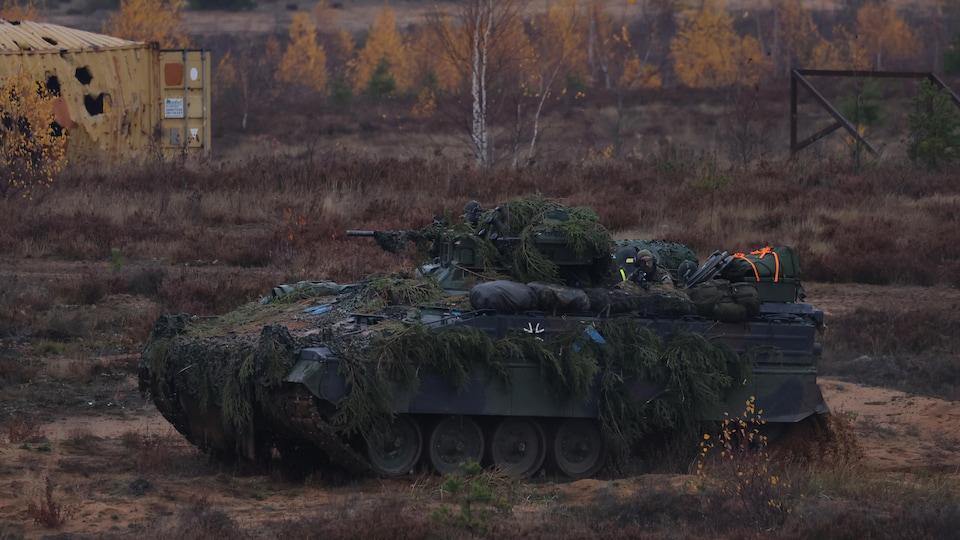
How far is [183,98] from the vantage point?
3036 centimetres

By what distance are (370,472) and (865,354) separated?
9.20 metres

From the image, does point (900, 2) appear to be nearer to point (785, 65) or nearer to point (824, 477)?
point (785, 65)

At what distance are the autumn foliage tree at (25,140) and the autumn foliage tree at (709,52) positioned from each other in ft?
115

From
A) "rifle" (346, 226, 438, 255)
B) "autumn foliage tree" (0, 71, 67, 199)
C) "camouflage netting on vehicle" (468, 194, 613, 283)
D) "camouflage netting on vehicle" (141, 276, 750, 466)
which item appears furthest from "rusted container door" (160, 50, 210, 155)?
"camouflage netting on vehicle" (141, 276, 750, 466)

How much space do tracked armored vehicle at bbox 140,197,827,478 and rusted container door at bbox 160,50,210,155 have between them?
18.2m

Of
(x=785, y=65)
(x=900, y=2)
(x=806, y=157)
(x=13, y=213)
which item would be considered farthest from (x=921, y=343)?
(x=900, y=2)

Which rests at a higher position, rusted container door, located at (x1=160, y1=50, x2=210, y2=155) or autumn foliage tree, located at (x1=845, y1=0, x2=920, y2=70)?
autumn foliage tree, located at (x1=845, y1=0, x2=920, y2=70)

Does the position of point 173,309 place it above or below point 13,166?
below

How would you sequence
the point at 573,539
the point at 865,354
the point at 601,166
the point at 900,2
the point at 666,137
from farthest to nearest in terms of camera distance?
1. the point at 900,2
2. the point at 666,137
3. the point at 601,166
4. the point at 865,354
5. the point at 573,539

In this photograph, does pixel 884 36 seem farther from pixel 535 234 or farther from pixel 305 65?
pixel 535 234

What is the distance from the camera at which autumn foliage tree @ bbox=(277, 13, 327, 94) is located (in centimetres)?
6214

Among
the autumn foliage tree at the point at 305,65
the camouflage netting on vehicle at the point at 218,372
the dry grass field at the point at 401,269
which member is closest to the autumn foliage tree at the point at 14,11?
the autumn foliage tree at the point at 305,65

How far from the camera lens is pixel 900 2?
Result: 75.4 metres

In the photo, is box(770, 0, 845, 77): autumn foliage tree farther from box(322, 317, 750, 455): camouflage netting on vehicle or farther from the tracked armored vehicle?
box(322, 317, 750, 455): camouflage netting on vehicle
